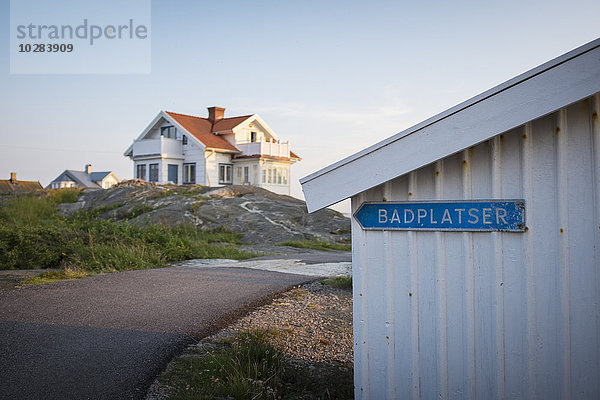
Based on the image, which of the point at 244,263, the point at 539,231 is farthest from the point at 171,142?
the point at 539,231

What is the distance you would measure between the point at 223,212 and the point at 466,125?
65.2 ft

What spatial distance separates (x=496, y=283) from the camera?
339cm

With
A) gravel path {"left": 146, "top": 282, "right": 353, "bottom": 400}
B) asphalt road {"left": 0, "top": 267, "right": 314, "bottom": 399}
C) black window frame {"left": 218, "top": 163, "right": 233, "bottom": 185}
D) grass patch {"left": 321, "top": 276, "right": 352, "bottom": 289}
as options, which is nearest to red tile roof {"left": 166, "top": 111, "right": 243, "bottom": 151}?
black window frame {"left": 218, "top": 163, "right": 233, "bottom": 185}

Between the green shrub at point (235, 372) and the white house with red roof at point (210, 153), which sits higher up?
the white house with red roof at point (210, 153)

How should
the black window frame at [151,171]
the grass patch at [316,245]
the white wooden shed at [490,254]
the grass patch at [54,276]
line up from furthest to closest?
the black window frame at [151,171], the grass patch at [316,245], the grass patch at [54,276], the white wooden shed at [490,254]

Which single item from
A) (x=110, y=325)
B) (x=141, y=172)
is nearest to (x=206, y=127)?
(x=141, y=172)

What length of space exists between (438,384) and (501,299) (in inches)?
28.9

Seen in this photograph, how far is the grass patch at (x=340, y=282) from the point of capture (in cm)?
977

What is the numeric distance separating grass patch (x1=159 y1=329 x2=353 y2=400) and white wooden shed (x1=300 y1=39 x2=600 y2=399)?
95 centimetres

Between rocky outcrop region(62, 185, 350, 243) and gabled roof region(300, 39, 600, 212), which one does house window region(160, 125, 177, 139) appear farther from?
gabled roof region(300, 39, 600, 212)

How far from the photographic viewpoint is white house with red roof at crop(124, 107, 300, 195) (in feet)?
128

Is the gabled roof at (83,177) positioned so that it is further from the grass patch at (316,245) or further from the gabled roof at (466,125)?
the gabled roof at (466,125)

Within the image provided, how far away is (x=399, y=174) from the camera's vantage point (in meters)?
3.50

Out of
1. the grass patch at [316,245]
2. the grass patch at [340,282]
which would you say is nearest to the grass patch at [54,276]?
the grass patch at [340,282]
